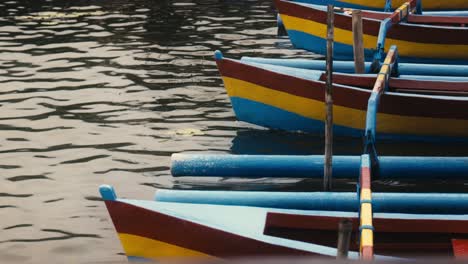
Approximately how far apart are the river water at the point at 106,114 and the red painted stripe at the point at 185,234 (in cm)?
188

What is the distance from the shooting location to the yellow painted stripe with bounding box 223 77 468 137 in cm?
1384

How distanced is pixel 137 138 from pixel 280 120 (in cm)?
214

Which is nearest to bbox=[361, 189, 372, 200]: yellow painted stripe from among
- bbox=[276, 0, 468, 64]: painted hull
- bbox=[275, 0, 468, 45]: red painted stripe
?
bbox=[276, 0, 468, 64]: painted hull

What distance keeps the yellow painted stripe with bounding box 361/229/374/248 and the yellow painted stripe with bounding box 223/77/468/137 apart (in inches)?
255

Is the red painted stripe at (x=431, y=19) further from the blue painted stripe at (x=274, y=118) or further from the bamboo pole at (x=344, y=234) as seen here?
the bamboo pole at (x=344, y=234)

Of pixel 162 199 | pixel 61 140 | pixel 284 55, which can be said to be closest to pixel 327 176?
pixel 162 199

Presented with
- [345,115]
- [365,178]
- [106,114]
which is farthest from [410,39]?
[365,178]

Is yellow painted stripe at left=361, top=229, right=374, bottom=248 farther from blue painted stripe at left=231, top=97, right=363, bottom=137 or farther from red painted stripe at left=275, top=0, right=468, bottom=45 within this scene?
red painted stripe at left=275, top=0, right=468, bottom=45

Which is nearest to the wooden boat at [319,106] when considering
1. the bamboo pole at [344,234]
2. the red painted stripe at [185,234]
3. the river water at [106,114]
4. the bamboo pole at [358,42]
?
the river water at [106,114]

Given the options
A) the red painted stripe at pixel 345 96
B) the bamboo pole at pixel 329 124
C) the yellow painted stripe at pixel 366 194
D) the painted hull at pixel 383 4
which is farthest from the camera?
the painted hull at pixel 383 4

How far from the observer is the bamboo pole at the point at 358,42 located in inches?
572

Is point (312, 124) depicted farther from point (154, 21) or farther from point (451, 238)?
point (154, 21)

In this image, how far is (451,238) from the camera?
8.57 meters

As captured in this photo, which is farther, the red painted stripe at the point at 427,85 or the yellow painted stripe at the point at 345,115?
the red painted stripe at the point at 427,85
